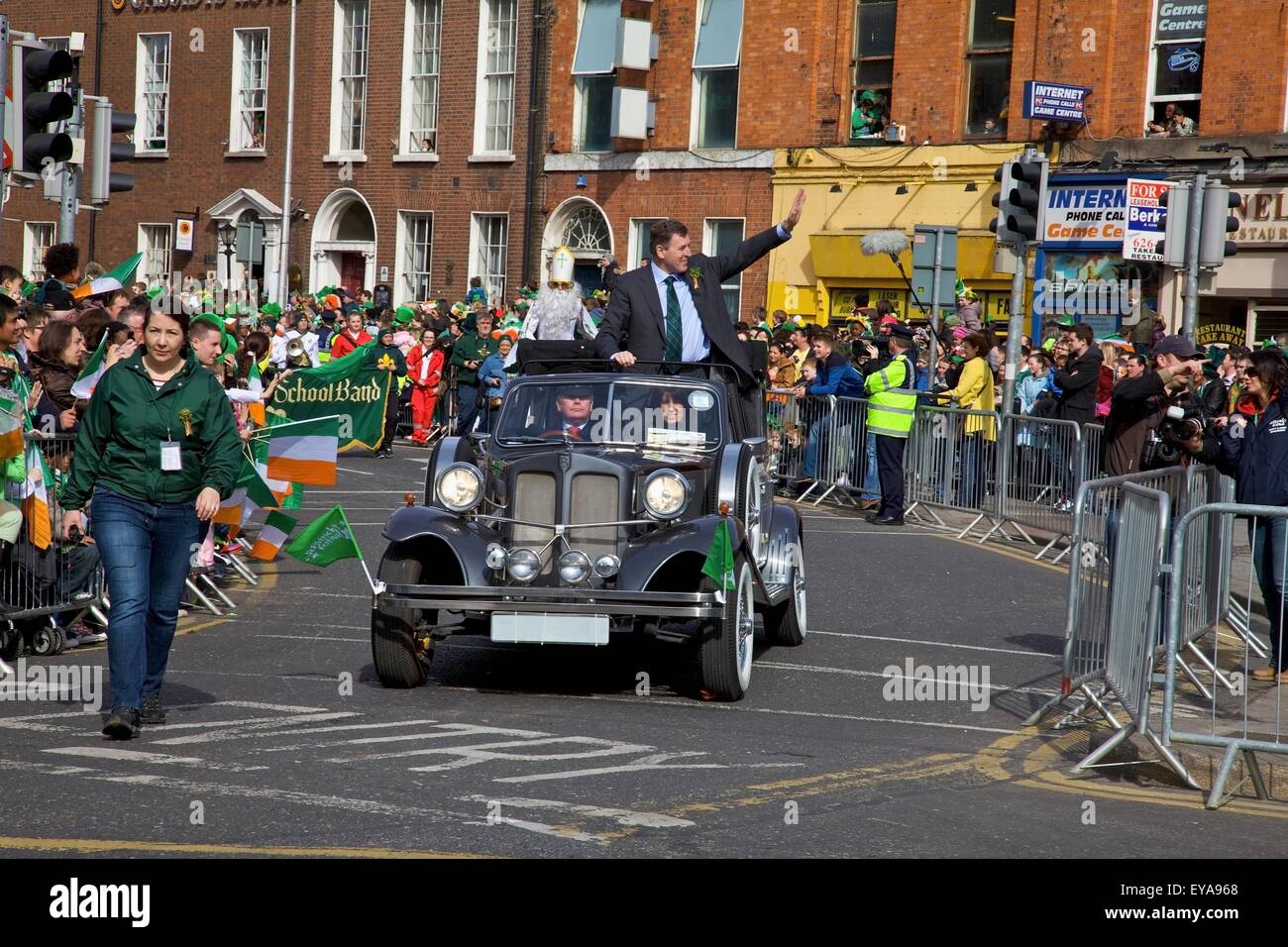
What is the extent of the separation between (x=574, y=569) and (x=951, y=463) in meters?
10.1

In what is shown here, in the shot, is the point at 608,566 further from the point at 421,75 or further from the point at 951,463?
the point at 421,75

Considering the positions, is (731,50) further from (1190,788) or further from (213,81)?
(1190,788)

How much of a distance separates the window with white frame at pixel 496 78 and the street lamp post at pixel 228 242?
5468mm

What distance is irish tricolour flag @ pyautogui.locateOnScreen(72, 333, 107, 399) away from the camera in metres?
11.2

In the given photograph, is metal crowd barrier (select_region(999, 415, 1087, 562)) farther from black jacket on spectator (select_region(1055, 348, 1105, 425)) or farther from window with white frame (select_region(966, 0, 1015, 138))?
window with white frame (select_region(966, 0, 1015, 138))

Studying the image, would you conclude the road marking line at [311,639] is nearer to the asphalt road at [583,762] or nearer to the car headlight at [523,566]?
the asphalt road at [583,762]

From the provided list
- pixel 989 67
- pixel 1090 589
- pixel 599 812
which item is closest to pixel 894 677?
pixel 1090 589

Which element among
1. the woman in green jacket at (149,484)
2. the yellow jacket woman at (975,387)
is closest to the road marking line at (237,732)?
the woman in green jacket at (149,484)

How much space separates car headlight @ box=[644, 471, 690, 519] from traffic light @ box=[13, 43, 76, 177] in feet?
21.8

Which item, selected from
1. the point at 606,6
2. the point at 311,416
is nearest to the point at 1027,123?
the point at 606,6

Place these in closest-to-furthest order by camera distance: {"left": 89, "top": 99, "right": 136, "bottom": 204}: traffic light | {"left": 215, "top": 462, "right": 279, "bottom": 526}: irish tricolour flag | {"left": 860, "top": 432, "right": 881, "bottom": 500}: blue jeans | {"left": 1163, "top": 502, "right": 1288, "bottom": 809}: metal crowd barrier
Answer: {"left": 1163, "top": 502, "right": 1288, "bottom": 809}: metal crowd barrier
{"left": 215, "top": 462, "right": 279, "bottom": 526}: irish tricolour flag
{"left": 89, "top": 99, "right": 136, "bottom": 204}: traffic light
{"left": 860, "top": 432, "right": 881, "bottom": 500}: blue jeans

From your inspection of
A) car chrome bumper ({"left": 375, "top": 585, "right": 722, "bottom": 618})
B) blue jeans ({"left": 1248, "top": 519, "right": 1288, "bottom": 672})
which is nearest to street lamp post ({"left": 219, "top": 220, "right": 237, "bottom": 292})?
car chrome bumper ({"left": 375, "top": 585, "right": 722, "bottom": 618})

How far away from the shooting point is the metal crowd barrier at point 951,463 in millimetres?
18188

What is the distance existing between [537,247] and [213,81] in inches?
403
